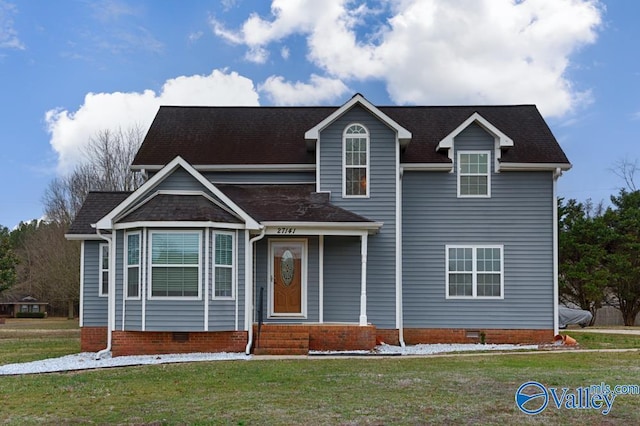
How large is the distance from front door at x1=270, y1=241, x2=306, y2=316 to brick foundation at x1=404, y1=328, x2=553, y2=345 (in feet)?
10.5

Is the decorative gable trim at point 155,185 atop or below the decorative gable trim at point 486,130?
below

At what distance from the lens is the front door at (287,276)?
1923 centimetres

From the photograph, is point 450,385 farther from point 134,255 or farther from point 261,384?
point 134,255

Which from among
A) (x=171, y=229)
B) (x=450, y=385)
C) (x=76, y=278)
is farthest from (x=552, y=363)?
(x=76, y=278)

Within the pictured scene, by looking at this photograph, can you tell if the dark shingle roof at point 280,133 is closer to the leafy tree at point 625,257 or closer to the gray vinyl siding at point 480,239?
the gray vinyl siding at point 480,239

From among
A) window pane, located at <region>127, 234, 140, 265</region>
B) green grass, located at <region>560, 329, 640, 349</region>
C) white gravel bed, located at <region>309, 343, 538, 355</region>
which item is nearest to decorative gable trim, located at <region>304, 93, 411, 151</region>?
window pane, located at <region>127, 234, 140, 265</region>

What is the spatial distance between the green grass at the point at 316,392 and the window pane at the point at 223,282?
2478mm

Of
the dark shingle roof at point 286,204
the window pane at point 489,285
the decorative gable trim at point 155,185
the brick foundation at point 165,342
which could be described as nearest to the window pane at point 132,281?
the brick foundation at point 165,342

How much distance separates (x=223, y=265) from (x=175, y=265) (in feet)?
3.65

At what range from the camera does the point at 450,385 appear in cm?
1125

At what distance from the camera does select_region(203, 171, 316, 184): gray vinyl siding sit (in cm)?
2042

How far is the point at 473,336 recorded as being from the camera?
1984cm

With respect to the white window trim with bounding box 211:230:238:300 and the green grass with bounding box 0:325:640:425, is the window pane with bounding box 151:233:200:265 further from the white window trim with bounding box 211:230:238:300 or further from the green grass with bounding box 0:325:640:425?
the green grass with bounding box 0:325:640:425

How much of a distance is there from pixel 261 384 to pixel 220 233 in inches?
239
